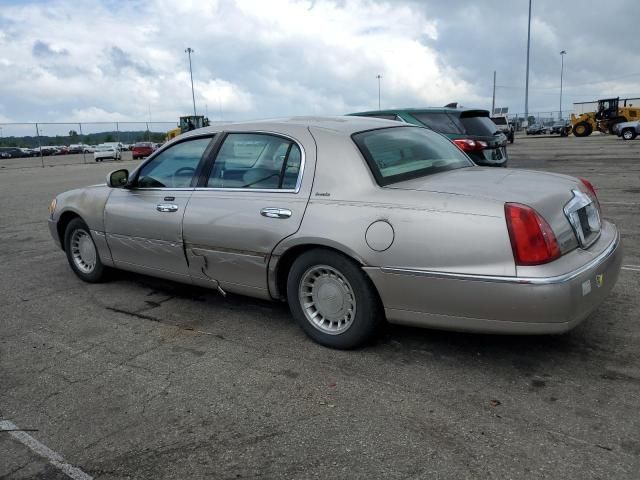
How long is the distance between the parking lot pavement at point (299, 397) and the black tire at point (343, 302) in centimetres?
12

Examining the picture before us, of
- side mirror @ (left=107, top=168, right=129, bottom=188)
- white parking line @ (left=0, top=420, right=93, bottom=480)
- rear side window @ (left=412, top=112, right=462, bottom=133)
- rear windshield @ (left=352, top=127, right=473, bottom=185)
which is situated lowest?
white parking line @ (left=0, top=420, right=93, bottom=480)

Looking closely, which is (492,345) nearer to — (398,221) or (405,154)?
(398,221)

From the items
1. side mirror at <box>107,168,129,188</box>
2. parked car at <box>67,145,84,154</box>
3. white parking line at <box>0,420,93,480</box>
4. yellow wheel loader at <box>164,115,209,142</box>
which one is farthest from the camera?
parked car at <box>67,145,84,154</box>

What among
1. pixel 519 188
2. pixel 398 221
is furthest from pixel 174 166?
pixel 519 188

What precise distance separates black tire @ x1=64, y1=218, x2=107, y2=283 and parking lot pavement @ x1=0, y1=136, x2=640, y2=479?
2.31 ft

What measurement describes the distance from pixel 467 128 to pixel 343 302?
19.3 feet

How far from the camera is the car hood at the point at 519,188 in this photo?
322 cm

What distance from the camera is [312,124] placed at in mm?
4152

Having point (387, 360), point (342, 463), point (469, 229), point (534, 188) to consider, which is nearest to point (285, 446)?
point (342, 463)

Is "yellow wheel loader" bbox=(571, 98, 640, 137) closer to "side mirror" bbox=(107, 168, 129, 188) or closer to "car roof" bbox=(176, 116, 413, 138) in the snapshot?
"car roof" bbox=(176, 116, 413, 138)

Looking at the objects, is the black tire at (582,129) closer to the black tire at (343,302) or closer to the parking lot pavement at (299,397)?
the parking lot pavement at (299,397)

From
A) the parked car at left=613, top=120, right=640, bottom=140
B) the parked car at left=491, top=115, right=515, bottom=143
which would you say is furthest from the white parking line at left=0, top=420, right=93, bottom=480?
the parked car at left=613, top=120, right=640, bottom=140

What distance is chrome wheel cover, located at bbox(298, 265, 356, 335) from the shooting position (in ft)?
12.1

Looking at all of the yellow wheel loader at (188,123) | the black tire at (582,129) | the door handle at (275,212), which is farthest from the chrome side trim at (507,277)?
the yellow wheel loader at (188,123)
